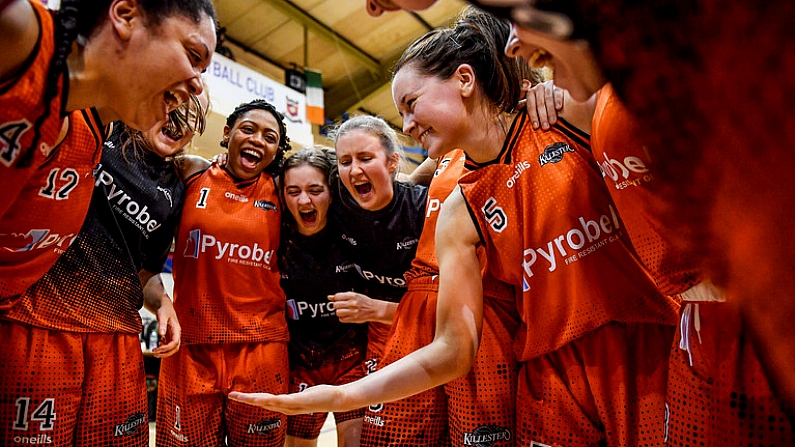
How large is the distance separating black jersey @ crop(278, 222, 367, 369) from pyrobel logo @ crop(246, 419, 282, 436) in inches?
13.1

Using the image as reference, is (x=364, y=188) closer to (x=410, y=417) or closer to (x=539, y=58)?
(x=410, y=417)

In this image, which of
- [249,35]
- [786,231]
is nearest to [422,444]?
[786,231]

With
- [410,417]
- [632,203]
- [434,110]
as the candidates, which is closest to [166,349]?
[410,417]

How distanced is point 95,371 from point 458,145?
138cm

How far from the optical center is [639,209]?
3.44ft

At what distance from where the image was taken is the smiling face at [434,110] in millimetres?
1517

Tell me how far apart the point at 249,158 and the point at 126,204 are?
65 cm

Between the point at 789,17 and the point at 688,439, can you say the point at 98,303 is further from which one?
the point at 789,17

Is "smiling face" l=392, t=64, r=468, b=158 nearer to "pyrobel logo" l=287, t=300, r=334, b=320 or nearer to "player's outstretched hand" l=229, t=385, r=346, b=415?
"player's outstretched hand" l=229, t=385, r=346, b=415

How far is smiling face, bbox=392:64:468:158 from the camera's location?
4.98 feet

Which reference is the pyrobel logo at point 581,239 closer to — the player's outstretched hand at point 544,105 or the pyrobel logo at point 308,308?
the player's outstretched hand at point 544,105

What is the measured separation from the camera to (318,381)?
107 inches

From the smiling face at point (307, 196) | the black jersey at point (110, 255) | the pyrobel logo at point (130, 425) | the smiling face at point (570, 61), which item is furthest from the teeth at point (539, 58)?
the smiling face at point (307, 196)

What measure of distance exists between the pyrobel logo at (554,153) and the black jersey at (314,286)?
4.75ft
